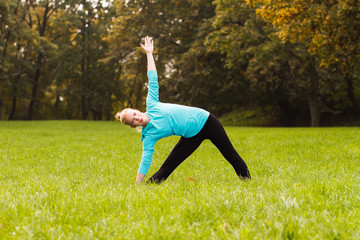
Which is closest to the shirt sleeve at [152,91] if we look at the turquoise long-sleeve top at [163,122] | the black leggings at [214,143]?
the turquoise long-sleeve top at [163,122]

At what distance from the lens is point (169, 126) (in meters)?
4.64

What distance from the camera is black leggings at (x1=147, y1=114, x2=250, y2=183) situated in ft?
16.3

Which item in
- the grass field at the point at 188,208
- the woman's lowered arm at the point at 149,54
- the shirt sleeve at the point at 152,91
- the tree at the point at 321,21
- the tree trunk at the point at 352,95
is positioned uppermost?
the tree at the point at 321,21

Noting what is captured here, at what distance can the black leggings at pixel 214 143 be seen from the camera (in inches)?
195

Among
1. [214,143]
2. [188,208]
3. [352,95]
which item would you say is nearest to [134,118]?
[214,143]

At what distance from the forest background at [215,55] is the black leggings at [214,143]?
33.0ft

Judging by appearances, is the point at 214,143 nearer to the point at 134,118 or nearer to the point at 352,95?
the point at 134,118

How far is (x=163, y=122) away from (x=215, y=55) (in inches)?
862

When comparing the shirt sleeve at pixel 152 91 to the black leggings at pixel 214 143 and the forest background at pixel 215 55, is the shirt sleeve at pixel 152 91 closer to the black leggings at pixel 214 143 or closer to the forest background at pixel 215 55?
the black leggings at pixel 214 143

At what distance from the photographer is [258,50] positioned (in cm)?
1912

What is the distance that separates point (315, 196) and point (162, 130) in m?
2.14

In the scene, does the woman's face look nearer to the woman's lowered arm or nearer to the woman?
the woman

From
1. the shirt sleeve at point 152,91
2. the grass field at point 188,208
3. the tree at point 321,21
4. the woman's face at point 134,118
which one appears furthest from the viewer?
the tree at point 321,21

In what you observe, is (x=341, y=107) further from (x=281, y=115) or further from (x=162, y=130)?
(x=162, y=130)
